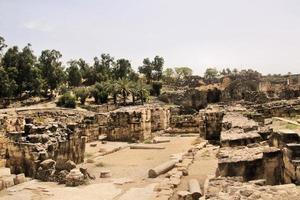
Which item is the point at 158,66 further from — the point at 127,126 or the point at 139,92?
the point at 127,126

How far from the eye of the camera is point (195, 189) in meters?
12.6

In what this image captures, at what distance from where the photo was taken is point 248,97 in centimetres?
4109

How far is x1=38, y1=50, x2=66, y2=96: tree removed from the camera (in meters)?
51.8

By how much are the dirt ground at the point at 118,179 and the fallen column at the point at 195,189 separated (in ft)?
1.61

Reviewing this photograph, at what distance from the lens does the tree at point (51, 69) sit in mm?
51750

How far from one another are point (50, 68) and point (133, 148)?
31428 mm

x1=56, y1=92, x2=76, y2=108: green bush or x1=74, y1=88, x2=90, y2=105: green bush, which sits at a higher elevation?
x1=74, y1=88, x2=90, y2=105: green bush

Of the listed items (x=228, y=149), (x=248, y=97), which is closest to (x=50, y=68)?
(x=248, y=97)

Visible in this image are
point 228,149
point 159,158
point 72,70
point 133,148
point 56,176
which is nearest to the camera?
point 228,149

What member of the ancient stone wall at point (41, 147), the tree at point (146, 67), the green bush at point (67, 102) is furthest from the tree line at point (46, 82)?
the ancient stone wall at point (41, 147)

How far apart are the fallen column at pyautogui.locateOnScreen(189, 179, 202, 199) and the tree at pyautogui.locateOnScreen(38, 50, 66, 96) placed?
40.3 meters

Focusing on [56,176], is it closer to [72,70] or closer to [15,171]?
[15,171]

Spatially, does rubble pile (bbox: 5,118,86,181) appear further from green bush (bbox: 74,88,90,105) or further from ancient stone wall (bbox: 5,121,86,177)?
green bush (bbox: 74,88,90,105)

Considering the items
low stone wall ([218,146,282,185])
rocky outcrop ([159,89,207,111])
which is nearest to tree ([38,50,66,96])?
rocky outcrop ([159,89,207,111])
